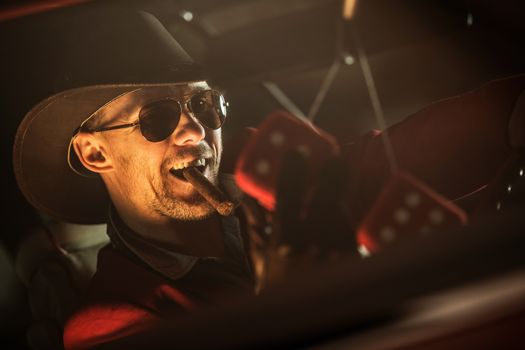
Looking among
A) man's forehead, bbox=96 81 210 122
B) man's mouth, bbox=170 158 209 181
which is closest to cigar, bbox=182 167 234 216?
man's mouth, bbox=170 158 209 181

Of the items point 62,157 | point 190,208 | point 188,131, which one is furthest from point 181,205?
point 62,157

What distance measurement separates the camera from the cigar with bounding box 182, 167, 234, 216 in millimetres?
1100

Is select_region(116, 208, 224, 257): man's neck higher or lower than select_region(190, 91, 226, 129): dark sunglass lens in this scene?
lower

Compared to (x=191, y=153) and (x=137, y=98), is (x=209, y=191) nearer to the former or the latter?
(x=191, y=153)

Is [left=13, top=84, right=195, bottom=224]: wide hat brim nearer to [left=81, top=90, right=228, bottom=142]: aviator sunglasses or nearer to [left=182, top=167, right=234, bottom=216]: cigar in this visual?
[left=81, top=90, right=228, bottom=142]: aviator sunglasses

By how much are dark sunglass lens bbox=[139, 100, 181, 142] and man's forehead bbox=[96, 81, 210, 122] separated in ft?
0.06

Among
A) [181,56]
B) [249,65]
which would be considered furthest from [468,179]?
[181,56]

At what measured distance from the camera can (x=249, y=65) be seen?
1189 millimetres

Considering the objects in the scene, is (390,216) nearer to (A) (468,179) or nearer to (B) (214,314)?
(A) (468,179)

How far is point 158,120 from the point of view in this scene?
43.6 inches

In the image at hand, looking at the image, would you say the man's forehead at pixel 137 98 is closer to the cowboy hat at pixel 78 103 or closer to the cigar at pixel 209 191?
the cowboy hat at pixel 78 103

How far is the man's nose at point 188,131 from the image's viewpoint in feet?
3.64

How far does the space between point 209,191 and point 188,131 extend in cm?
12

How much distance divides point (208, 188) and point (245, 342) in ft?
0.92
